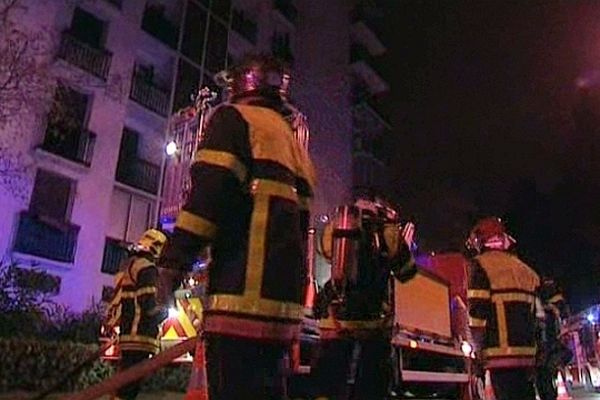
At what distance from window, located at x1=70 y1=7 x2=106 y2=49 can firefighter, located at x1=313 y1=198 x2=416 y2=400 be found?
14.1 meters

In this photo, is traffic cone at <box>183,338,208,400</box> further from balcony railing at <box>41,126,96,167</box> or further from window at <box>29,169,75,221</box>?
balcony railing at <box>41,126,96,167</box>

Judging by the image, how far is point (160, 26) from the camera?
62.1 ft

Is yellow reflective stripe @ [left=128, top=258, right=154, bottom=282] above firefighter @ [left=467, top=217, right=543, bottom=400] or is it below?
above

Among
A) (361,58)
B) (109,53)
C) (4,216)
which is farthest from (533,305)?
(361,58)

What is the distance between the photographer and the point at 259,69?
2.57 m

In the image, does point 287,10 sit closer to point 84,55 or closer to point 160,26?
point 160,26

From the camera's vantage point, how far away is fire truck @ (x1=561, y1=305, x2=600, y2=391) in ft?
58.0

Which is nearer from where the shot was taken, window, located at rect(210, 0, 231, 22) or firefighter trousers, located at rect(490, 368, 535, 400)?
firefighter trousers, located at rect(490, 368, 535, 400)

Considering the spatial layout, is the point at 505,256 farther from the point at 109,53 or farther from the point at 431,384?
the point at 109,53

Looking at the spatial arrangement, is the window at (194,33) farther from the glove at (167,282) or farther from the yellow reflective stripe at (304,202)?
the glove at (167,282)

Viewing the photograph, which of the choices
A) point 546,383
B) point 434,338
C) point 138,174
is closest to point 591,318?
point 434,338

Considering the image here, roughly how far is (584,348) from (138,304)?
1799 centimetres

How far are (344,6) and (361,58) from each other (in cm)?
303

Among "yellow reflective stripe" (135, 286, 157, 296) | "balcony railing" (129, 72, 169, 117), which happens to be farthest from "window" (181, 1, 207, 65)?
"yellow reflective stripe" (135, 286, 157, 296)
